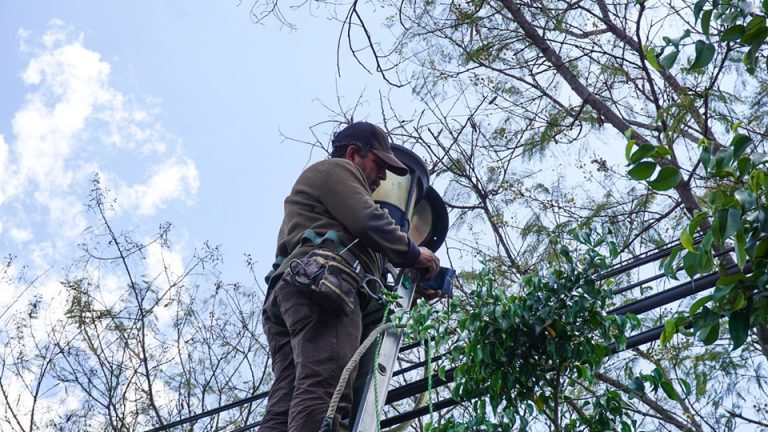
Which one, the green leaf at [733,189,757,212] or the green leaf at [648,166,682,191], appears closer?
the green leaf at [733,189,757,212]

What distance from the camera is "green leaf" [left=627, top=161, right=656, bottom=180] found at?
7.96 ft

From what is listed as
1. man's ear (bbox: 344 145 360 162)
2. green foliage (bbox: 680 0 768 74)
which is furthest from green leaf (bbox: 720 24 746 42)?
man's ear (bbox: 344 145 360 162)

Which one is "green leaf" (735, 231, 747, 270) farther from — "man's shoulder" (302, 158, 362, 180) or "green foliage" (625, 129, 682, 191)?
"man's shoulder" (302, 158, 362, 180)

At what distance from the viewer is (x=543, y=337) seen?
3178mm

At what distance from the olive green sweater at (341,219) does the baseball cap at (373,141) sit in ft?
0.48

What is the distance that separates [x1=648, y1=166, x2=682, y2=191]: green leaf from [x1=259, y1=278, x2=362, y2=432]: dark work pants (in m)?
1.40

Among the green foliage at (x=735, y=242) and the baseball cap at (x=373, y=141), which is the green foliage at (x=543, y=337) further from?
the baseball cap at (x=373, y=141)

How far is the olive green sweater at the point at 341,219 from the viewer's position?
Result: 3.79 m

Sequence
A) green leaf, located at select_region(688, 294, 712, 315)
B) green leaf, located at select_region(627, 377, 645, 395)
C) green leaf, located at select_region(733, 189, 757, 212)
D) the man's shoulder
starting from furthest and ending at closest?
1. the man's shoulder
2. green leaf, located at select_region(627, 377, 645, 395)
3. green leaf, located at select_region(688, 294, 712, 315)
4. green leaf, located at select_region(733, 189, 757, 212)

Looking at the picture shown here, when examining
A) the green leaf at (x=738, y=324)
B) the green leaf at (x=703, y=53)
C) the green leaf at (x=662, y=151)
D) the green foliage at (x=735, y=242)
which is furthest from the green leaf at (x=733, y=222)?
the green leaf at (x=703, y=53)

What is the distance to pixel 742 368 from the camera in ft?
18.7

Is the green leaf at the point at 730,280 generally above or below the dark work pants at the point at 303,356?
below

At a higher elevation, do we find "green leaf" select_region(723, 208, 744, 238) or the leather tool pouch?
the leather tool pouch

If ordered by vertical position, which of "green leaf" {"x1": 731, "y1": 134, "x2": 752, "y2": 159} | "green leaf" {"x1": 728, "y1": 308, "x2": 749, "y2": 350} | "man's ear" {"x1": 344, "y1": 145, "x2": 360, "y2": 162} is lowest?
"green leaf" {"x1": 728, "y1": 308, "x2": 749, "y2": 350}
